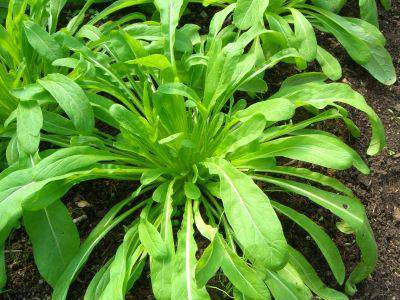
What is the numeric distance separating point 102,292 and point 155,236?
0.32m

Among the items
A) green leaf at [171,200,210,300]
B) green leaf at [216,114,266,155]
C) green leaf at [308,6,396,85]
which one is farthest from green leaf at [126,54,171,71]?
green leaf at [308,6,396,85]

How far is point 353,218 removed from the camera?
1939 millimetres

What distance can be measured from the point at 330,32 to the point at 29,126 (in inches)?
55.8

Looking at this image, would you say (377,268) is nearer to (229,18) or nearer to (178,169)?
(178,169)

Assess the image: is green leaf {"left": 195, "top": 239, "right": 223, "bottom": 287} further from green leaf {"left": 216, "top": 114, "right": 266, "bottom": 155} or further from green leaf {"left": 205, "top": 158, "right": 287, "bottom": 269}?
green leaf {"left": 216, "top": 114, "right": 266, "bottom": 155}

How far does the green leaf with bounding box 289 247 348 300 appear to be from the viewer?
6.47 ft

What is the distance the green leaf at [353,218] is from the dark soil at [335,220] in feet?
0.33

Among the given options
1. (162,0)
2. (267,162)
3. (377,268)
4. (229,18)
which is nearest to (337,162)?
(267,162)

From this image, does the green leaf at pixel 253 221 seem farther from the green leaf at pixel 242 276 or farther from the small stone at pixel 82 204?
the small stone at pixel 82 204

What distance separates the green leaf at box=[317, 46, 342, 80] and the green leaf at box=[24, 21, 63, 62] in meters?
1.11

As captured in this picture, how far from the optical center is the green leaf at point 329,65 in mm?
2393

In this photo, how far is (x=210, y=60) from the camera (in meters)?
2.02

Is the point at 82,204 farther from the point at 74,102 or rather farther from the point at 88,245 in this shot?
the point at 74,102

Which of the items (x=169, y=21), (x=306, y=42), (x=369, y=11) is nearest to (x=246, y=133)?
(x=169, y=21)
